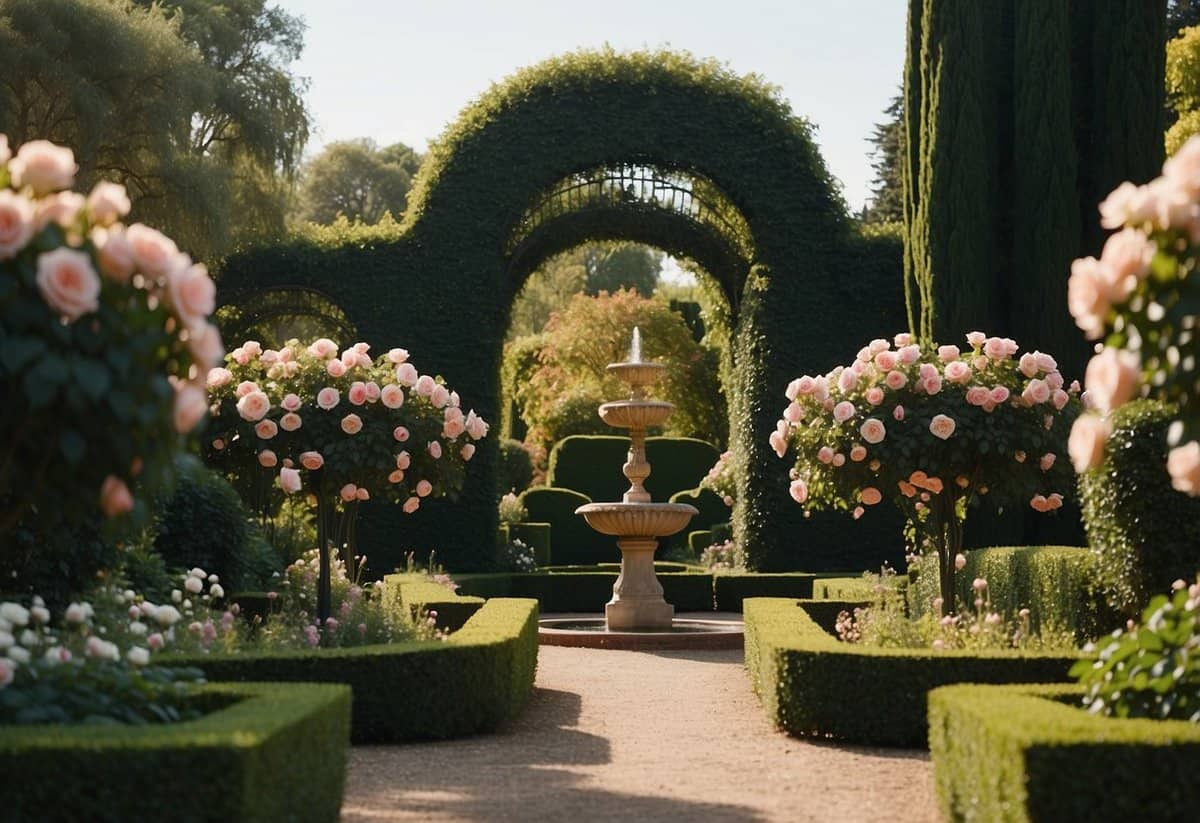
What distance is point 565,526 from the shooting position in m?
25.1

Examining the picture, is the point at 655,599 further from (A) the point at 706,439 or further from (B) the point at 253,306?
(A) the point at 706,439

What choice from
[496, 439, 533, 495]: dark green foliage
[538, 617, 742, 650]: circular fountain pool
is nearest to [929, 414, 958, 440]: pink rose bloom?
[538, 617, 742, 650]: circular fountain pool

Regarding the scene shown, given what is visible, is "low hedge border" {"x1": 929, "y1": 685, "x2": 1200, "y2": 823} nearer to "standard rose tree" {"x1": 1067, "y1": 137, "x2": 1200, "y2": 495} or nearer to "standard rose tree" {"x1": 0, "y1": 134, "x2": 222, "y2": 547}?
"standard rose tree" {"x1": 1067, "y1": 137, "x2": 1200, "y2": 495}

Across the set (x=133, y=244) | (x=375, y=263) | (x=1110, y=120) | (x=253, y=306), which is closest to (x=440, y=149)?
(x=375, y=263)

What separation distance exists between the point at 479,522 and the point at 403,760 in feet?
34.0

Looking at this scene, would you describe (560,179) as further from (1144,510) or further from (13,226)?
(13,226)

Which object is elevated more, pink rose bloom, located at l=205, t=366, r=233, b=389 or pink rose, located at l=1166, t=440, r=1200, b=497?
pink rose bloom, located at l=205, t=366, r=233, b=389

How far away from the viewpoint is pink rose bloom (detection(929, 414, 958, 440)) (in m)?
9.20

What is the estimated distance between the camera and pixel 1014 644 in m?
8.33

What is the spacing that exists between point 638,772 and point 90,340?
3499 millimetres

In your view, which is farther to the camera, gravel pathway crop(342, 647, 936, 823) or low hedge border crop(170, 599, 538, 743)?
low hedge border crop(170, 599, 538, 743)

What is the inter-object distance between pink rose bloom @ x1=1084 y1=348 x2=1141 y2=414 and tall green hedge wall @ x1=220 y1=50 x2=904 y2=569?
12971 mm

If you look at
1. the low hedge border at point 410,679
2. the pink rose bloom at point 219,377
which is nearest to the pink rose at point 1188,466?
the low hedge border at point 410,679

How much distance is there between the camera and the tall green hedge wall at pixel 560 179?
17.2 m
